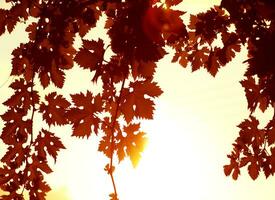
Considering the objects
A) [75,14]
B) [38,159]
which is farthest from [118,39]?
[38,159]

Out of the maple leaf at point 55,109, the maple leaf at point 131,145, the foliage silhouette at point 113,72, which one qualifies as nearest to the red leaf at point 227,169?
the foliage silhouette at point 113,72

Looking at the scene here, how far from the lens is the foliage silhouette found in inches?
121

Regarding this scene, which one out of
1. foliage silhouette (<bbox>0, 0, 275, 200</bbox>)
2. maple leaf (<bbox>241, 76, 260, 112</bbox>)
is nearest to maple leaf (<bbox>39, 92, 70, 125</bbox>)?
foliage silhouette (<bbox>0, 0, 275, 200</bbox>)

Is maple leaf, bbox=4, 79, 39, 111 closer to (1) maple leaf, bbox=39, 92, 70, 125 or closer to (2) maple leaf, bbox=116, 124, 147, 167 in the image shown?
(1) maple leaf, bbox=39, 92, 70, 125

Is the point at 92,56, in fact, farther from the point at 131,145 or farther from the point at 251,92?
the point at 251,92

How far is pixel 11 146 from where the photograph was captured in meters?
4.06

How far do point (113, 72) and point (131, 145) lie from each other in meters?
0.77

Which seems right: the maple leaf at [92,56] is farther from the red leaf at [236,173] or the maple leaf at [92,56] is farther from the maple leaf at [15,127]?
the red leaf at [236,173]

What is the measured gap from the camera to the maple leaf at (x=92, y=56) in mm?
3568

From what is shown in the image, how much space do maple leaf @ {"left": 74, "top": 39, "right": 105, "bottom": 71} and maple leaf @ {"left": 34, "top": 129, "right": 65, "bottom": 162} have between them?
0.96 metres

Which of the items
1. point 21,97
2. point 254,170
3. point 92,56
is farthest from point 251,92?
point 21,97

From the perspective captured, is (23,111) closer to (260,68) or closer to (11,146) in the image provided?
(11,146)

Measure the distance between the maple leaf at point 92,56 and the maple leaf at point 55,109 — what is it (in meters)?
0.65

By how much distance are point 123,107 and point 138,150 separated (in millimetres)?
466
